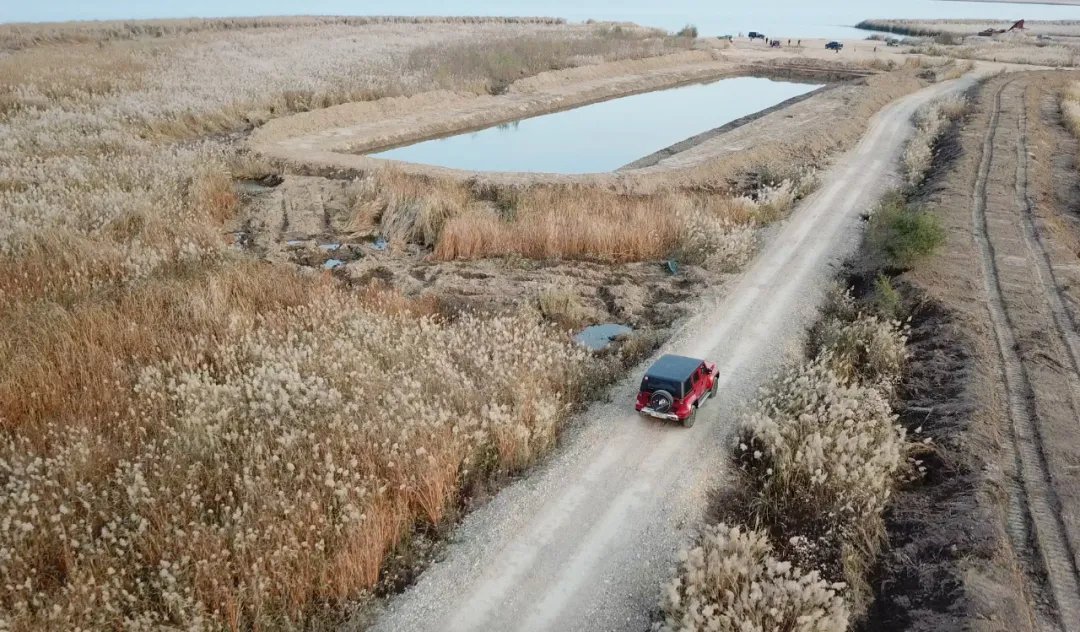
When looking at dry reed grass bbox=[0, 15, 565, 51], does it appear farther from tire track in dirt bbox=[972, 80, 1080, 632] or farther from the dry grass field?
tire track in dirt bbox=[972, 80, 1080, 632]

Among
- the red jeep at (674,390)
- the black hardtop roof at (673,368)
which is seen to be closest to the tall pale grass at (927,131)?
the black hardtop roof at (673,368)

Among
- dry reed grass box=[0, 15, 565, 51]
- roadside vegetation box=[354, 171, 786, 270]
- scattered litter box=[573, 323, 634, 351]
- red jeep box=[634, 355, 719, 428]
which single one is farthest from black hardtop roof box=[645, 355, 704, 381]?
dry reed grass box=[0, 15, 565, 51]

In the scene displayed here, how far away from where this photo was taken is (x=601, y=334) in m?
13.6

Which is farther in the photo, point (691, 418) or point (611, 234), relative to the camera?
point (611, 234)

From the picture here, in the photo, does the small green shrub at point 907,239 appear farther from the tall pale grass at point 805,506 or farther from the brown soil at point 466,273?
the tall pale grass at point 805,506

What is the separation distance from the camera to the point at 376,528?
24.6 feet

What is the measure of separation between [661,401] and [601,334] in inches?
162

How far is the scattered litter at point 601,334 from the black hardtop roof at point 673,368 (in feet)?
8.51

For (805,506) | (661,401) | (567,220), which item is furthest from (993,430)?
(567,220)

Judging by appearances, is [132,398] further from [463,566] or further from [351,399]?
[463,566]

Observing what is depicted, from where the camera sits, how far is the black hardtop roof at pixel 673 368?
969cm

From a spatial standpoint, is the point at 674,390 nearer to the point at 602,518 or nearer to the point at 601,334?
the point at 602,518

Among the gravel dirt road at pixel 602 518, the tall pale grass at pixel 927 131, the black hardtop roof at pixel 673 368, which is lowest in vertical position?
the gravel dirt road at pixel 602 518

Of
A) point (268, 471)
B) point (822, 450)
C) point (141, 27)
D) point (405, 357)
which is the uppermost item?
point (141, 27)
